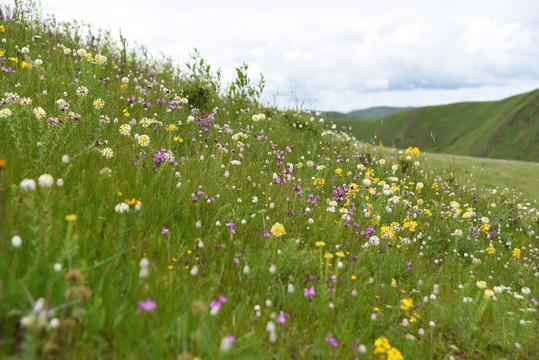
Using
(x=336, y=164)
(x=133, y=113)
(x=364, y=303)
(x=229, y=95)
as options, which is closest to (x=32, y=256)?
(x=364, y=303)

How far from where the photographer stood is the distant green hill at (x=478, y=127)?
317 ft

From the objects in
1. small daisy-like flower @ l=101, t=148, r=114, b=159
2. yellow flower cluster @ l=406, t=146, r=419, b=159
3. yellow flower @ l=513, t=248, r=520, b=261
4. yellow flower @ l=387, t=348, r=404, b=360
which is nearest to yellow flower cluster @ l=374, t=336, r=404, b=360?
yellow flower @ l=387, t=348, r=404, b=360

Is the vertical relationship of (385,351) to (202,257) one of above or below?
below

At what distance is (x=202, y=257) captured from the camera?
2771 mm

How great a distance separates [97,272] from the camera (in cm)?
196

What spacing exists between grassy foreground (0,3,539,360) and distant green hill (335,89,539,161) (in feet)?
234

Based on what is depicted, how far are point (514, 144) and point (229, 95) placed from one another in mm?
120888

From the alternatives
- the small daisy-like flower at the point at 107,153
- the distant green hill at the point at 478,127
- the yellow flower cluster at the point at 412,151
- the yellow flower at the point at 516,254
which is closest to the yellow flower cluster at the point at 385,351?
the small daisy-like flower at the point at 107,153

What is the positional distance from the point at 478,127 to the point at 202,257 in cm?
15019

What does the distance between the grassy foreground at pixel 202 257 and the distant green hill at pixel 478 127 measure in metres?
71.2

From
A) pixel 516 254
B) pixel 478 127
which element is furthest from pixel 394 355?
pixel 478 127

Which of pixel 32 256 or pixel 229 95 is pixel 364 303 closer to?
pixel 32 256

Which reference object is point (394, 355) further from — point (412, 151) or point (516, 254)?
point (412, 151)

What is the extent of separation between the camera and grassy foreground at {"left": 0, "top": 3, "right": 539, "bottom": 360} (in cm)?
168
